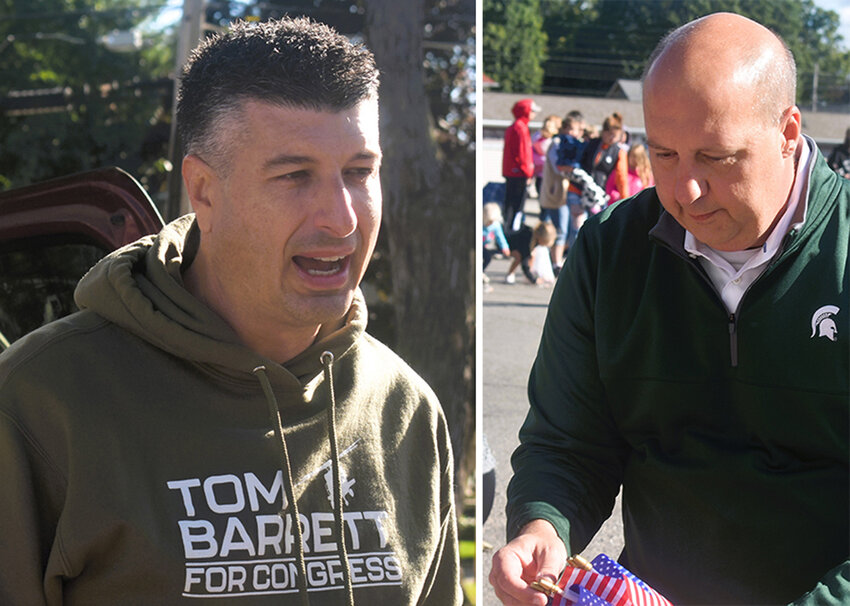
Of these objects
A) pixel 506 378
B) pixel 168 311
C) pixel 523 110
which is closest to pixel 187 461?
pixel 168 311

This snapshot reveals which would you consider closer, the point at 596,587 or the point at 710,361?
the point at 596,587

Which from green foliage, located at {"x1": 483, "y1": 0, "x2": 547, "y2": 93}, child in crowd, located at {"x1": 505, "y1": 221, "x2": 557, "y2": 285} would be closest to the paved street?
child in crowd, located at {"x1": 505, "y1": 221, "x2": 557, "y2": 285}

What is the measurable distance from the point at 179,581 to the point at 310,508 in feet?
0.91

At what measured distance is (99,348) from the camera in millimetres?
1646

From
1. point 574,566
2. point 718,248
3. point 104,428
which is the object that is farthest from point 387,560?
point 718,248

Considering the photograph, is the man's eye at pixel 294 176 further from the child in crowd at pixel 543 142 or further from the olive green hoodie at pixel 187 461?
the child in crowd at pixel 543 142

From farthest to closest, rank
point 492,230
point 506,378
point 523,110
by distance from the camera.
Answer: point 492,230, point 523,110, point 506,378

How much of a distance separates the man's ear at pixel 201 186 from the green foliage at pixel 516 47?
15077mm

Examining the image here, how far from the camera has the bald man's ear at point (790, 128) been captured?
78.9 inches

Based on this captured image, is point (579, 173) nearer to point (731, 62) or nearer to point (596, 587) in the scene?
point (731, 62)

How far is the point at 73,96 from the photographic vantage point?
1252cm

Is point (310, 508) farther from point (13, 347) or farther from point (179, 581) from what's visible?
point (13, 347)

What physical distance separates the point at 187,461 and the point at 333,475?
0.90 feet

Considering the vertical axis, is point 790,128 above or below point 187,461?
above
